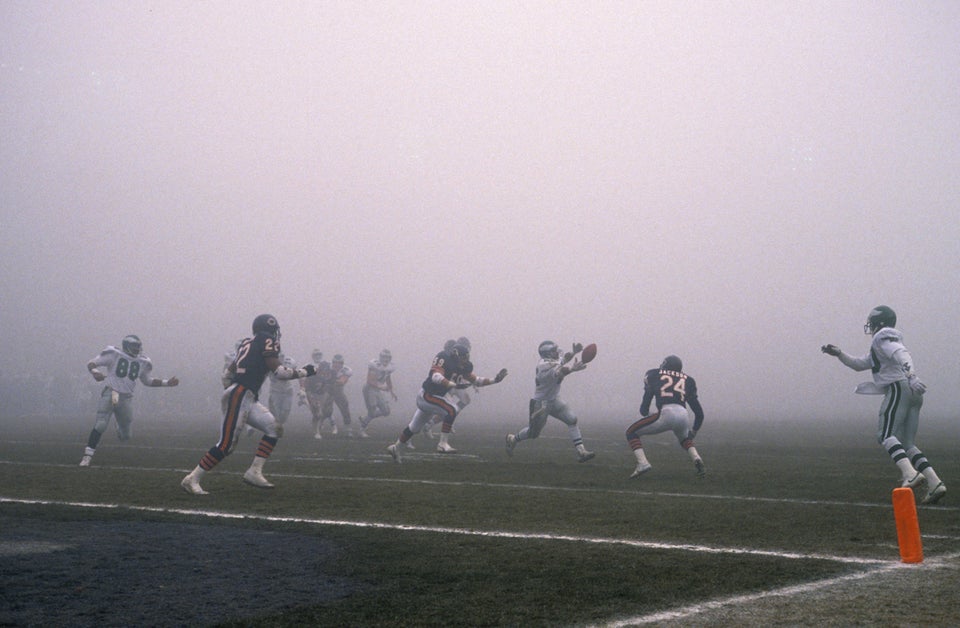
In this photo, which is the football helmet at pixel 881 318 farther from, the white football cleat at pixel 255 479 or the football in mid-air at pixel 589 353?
the white football cleat at pixel 255 479

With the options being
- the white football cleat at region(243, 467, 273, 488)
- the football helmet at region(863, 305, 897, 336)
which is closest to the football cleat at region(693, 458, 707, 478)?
the football helmet at region(863, 305, 897, 336)

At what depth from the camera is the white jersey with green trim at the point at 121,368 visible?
16.5 meters

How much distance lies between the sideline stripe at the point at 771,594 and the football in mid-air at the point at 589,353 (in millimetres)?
9277

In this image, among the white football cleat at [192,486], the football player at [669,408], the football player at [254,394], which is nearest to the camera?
the white football cleat at [192,486]

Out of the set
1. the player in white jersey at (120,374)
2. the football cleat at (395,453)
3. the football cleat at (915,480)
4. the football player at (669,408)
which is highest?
the player in white jersey at (120,374)

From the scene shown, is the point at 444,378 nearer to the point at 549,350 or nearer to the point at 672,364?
the point at 549,350

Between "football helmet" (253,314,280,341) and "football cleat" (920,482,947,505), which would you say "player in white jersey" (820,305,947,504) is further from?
"football helmet" (253,314,280,341)

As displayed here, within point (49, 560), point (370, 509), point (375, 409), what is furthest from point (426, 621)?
point (375, 409)

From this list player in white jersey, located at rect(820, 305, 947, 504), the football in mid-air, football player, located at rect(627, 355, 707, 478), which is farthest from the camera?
the football in mid-air

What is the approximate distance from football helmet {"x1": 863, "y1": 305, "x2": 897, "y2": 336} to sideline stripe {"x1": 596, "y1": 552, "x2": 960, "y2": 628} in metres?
5.32

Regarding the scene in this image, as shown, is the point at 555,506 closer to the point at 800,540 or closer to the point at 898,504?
the point at 800,540

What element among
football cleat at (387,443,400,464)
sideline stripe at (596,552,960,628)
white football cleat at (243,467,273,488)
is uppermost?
football cleat at (387,443,400,464)

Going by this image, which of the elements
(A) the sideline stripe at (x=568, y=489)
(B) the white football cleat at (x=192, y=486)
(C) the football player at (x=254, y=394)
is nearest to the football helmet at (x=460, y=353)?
(A) the sideline stripe at (x=568, y=489)

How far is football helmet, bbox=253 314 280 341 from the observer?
38.5 ft
